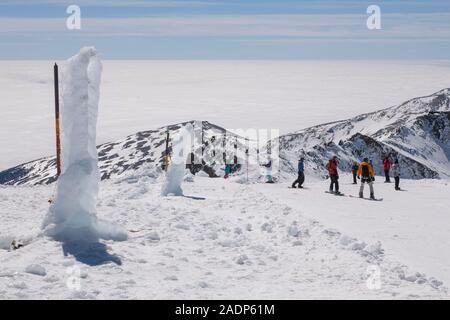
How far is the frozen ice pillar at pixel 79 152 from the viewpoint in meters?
14.8

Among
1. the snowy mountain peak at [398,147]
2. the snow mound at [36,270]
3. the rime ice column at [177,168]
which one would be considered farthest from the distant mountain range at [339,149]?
the snow mound at [36,270]

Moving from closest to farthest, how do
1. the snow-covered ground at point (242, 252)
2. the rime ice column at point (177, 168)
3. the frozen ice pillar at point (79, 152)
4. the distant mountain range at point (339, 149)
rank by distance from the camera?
the snow-covered ground at point (242, 252), the frozen ice pillar at point (79, 152), the rime ice column at point (177, 168), the distant mountain range at point (339, 149)

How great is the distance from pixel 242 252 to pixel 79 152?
208 inches

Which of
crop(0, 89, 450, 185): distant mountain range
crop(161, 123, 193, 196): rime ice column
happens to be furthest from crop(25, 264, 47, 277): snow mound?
crop(0, 89, 450, 185): distant mountain range

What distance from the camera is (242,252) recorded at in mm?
14781

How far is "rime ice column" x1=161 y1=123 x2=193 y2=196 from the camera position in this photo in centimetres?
2595

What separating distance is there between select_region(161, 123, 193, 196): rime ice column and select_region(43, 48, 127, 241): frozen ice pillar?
10.8 metres

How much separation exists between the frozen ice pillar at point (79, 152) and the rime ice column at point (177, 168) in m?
10.8

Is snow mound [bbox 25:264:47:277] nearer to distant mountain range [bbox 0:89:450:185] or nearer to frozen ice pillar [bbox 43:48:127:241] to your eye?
frozen ice pillar [bbox 43:48:127:241]

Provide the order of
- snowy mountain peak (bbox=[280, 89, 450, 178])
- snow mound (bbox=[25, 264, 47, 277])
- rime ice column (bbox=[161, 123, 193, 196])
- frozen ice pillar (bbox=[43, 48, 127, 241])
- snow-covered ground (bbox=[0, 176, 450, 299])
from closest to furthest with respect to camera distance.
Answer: snow-covered ground (bbox=[0, 176, 450, 299]) < snow mound (bbox=[25, 264, 47, 277]) < frozen ice pillar (bbox=[43, 48, 127, 241]) < rime ice column (bbox=[161, 123, 193, 196]) < snowy mountain peak (bbox=[280, 89, 450, 178])

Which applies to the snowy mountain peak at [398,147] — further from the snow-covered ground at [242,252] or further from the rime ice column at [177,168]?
the snow-covered ground at [242,252]

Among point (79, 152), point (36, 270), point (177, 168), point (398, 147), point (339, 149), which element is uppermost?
point (398, 147)

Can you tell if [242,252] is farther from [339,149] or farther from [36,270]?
[339,149]

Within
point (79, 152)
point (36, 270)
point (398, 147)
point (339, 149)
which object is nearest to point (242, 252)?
point (79, 152)
